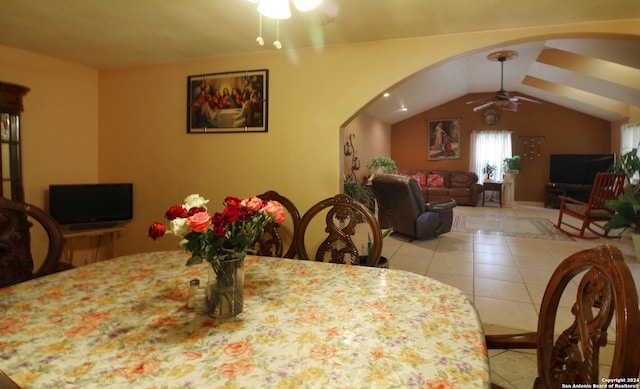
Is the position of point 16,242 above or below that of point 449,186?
below

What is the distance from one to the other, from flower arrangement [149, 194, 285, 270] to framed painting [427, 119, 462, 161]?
8793mm

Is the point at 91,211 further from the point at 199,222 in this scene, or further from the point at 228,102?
the point at 199,222

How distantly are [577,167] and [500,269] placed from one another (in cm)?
583

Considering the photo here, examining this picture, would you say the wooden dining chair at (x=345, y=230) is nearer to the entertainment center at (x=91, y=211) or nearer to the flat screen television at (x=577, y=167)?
the entertainment center at (x=91, y=211)

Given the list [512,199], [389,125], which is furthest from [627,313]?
[389,125]

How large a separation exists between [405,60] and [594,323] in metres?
2.09

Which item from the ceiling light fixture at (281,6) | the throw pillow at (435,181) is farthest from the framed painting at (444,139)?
the ceiling light fixture at (281,6)

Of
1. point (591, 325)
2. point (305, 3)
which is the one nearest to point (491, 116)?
point (305, 3)

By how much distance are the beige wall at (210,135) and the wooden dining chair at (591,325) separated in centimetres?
Answer: 180

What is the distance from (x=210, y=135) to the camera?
2.83 m

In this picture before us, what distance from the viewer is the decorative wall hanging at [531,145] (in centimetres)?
805

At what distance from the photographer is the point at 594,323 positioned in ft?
2.09

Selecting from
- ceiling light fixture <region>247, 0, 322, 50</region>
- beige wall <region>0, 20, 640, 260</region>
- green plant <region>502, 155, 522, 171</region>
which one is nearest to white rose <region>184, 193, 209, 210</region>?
ceiling light fixture <region>247, 0, 322, 50</region>

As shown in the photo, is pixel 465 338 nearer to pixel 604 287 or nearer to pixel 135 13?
pixel 604 287
